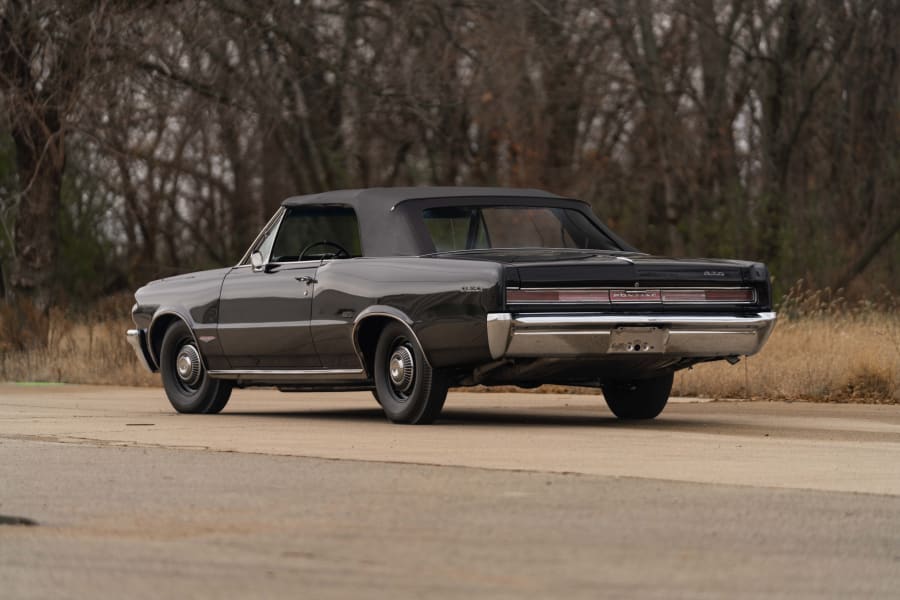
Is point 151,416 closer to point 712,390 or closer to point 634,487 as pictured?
point 712,390

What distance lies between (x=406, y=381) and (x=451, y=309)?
0.89 metres

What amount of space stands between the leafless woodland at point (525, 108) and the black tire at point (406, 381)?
40.2 ft

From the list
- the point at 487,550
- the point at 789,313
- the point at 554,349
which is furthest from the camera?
the point at 789,313

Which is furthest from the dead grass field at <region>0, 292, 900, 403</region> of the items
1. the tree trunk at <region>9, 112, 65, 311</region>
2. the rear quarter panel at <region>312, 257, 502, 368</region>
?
the rear quarter panel at <region>312, 257, 502, 368</region>

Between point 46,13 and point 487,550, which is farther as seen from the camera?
point 46,13

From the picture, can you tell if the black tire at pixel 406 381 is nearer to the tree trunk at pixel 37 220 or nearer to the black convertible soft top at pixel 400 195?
the black convertible soft top at pixel 400 195

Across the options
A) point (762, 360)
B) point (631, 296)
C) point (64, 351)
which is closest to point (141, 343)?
point (631, 296)

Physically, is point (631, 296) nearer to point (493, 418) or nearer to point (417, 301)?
point (417, 301)

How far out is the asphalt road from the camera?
643cm

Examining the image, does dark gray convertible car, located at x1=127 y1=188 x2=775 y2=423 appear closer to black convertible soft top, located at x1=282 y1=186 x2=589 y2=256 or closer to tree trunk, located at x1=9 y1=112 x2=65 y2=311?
black convertible soft top, located at x1=282 y1=186 x2=589 y2=256

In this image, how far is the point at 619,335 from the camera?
12031 millimetres

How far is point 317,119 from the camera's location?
29859mm

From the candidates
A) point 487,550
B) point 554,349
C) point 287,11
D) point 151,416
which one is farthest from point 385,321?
point 287,11

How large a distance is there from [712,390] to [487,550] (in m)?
10.3
